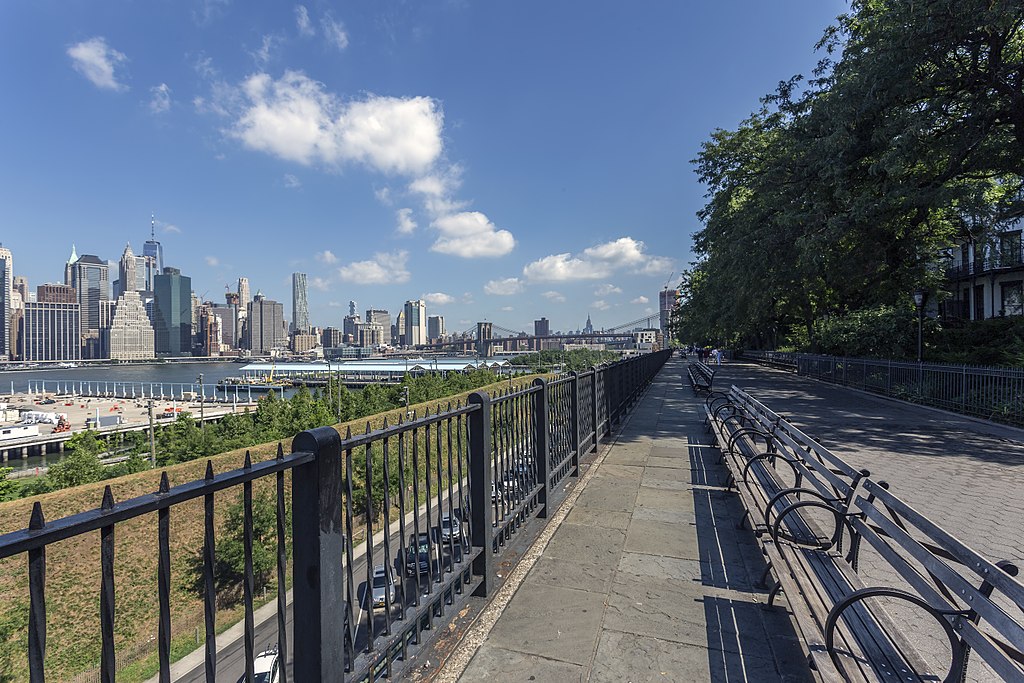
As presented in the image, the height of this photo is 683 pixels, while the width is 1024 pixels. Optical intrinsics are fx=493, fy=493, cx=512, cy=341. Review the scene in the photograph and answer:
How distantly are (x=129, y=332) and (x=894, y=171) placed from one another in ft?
753

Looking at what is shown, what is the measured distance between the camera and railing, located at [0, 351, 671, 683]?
1.25 meters

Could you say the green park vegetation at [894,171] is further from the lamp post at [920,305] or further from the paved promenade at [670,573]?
the paved promenade at [670,573]

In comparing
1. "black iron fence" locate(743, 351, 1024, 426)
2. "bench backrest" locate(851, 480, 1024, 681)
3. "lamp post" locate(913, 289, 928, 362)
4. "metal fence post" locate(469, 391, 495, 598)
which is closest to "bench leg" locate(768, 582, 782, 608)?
"bench backrest" locate(851, 480, 1024, 681)

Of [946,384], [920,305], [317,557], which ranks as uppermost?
[920,305]

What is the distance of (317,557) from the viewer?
1850 millimetres

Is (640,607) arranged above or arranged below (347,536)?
below

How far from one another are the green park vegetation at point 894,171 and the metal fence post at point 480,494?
1398 cm

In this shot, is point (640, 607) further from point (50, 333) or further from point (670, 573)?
point (50, 333)

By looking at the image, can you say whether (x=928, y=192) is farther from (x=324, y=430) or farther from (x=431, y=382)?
(x=431, y=382)

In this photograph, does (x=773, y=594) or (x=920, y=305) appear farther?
(x=920, y=305)

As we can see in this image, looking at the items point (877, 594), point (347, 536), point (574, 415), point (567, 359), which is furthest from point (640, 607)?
point (567, 359)

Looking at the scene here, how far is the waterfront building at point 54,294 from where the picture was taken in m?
189

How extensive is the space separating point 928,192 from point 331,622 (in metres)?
16.9

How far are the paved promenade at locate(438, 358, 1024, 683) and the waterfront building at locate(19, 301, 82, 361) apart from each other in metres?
246
